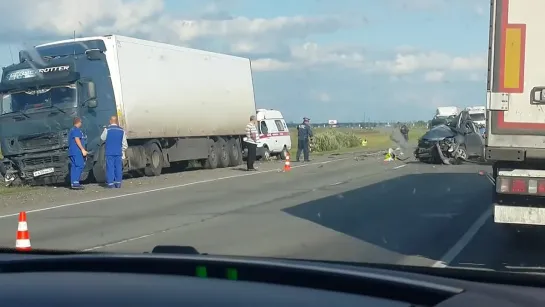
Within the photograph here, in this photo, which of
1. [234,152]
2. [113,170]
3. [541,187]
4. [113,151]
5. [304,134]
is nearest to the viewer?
[541,187]

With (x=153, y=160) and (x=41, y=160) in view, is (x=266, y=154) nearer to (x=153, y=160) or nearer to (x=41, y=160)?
(x=153, y=160)

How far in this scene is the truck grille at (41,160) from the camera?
75.1 feet

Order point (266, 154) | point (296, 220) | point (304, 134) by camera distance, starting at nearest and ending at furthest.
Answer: point (296, 220) → point (304, 134) → point (266, 154)

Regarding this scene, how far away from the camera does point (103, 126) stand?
23375 millimetres

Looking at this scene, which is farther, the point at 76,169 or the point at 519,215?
the point at 76,169

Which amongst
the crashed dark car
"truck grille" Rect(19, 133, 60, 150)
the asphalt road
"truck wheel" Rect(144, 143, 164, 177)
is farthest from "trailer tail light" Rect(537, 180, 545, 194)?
the crashed dark car

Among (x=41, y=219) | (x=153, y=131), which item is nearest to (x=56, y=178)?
(x=153, y=131)

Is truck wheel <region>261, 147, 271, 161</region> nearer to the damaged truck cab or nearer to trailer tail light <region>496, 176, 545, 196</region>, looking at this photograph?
the damaged truck cab

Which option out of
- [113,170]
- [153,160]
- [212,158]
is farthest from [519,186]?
[212,158]

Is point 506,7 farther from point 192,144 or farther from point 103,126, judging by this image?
point 192,144

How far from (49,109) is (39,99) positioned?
45 cm

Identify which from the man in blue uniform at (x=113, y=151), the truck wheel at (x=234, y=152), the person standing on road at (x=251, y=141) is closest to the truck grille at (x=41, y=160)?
the man in blue uniform at (x=113, y=151)

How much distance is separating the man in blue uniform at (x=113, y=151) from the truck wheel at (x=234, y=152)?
11.4 meters

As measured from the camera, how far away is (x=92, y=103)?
2305 cm
